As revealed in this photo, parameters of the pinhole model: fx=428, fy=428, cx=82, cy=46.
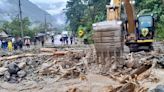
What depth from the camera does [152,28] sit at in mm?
24688

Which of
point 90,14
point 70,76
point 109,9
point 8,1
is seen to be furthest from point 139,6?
point 8,1

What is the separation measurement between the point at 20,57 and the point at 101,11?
41.8m

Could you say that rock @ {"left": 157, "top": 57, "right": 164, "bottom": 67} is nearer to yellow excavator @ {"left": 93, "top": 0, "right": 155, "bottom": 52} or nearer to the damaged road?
the damaged road

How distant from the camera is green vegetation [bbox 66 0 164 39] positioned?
43416 mm

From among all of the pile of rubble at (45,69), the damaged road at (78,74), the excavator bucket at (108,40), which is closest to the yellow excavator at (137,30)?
the damaged road at (78,74)

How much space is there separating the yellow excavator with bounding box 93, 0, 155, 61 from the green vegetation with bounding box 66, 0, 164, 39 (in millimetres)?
13568

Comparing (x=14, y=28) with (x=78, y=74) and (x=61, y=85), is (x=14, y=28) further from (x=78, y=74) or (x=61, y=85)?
(x=61, y=85)

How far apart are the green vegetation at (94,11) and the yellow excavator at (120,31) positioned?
44.5 feet

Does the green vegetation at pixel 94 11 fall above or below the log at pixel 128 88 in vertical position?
above

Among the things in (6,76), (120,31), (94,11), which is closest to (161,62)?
(120,31)

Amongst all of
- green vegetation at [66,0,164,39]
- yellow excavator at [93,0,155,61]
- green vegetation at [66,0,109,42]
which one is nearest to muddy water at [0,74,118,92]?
yellow excavator at [93,0,155,61]

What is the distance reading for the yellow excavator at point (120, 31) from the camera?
63.2ft

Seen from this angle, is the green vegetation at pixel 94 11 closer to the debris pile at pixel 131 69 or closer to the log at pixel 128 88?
the debris pile at pixel 131 69

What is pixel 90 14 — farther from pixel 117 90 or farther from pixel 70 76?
pixel 117 90
